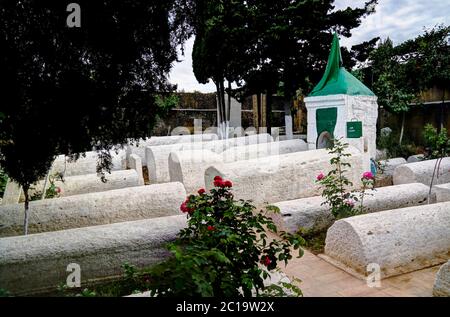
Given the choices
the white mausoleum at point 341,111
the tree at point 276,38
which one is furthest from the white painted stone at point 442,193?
the tree at point 276,38

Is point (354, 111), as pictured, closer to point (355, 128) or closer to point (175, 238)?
point (355, 128)

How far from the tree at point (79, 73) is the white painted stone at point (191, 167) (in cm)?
401

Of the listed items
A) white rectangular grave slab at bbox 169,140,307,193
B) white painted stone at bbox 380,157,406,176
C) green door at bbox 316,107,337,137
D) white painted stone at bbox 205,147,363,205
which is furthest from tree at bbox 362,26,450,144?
white rectangular grave slab at bbox 169,140,307,193

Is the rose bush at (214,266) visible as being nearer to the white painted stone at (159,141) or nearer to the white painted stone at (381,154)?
the white painted stone at (159,141)

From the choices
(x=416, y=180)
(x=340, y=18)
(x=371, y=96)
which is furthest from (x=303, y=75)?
(x=416, y=180)

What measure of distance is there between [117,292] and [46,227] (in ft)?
6.81

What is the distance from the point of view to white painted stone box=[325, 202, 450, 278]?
146 inches

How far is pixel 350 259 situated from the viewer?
3.90 meters

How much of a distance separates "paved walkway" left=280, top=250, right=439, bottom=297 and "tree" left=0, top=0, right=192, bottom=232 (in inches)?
101

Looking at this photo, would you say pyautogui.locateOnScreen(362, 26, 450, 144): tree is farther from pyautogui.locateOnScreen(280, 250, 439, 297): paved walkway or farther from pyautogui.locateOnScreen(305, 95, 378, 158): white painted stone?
pyautogui.locateOnScreen(280, 250, 439, 297): paved walkway

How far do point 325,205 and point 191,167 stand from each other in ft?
11.4

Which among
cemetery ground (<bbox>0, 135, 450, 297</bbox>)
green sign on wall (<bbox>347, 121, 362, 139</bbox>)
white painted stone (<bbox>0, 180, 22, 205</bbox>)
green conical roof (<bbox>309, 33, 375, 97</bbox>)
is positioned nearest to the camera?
cemetery ground (<bbox>0, 135, 450, 297</bbox>)

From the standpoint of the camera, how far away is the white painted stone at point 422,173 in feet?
24.0

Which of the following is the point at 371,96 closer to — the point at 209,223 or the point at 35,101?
the point at 209,223
